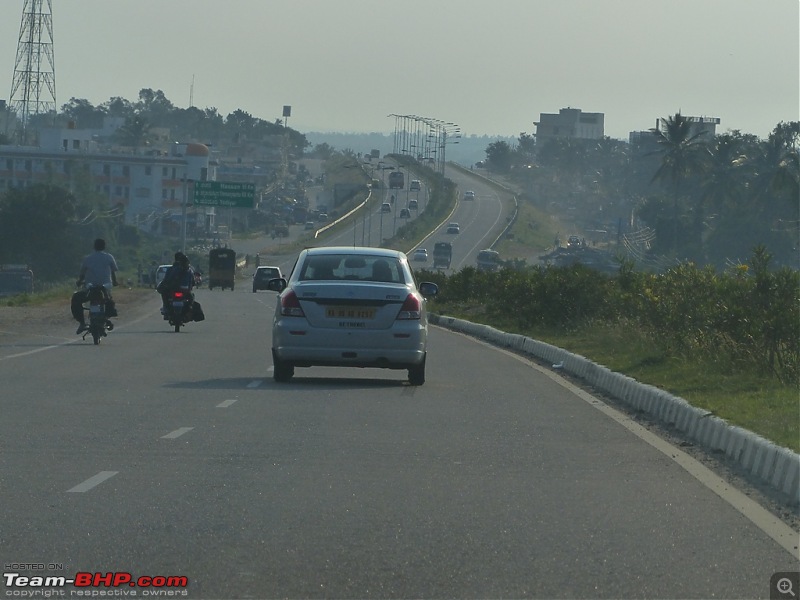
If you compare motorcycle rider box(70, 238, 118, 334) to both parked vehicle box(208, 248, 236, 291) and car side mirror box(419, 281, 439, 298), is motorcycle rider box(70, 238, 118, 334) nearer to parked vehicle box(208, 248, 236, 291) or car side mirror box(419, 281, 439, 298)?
car side mirror box(419, 281, 439, 298)

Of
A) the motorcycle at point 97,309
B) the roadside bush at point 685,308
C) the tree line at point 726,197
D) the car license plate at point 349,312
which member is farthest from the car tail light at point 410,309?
the tree line at point 726,197

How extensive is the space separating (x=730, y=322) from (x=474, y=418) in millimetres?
6657

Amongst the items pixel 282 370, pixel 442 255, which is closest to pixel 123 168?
pixel 442 255

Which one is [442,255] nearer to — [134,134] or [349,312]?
[349,312]

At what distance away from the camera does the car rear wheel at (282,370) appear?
57.7 ft

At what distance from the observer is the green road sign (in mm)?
83250

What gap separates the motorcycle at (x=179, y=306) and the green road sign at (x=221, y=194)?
54.6m

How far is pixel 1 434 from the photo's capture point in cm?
1214

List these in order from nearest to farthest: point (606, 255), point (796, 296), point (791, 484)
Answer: point (791, 484), point (796, 296), point (606, 255)

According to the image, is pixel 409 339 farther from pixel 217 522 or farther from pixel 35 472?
pixel 217 522

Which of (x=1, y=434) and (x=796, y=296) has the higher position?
(x=796, y=296)

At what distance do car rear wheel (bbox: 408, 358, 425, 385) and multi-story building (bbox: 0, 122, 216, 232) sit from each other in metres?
128

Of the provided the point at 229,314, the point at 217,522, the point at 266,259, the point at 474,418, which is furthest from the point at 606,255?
the point at 217,522

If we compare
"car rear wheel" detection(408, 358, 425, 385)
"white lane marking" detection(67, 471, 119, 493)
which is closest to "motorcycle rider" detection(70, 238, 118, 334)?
"car rear wheel" detection(408, 358, 425, 385)
